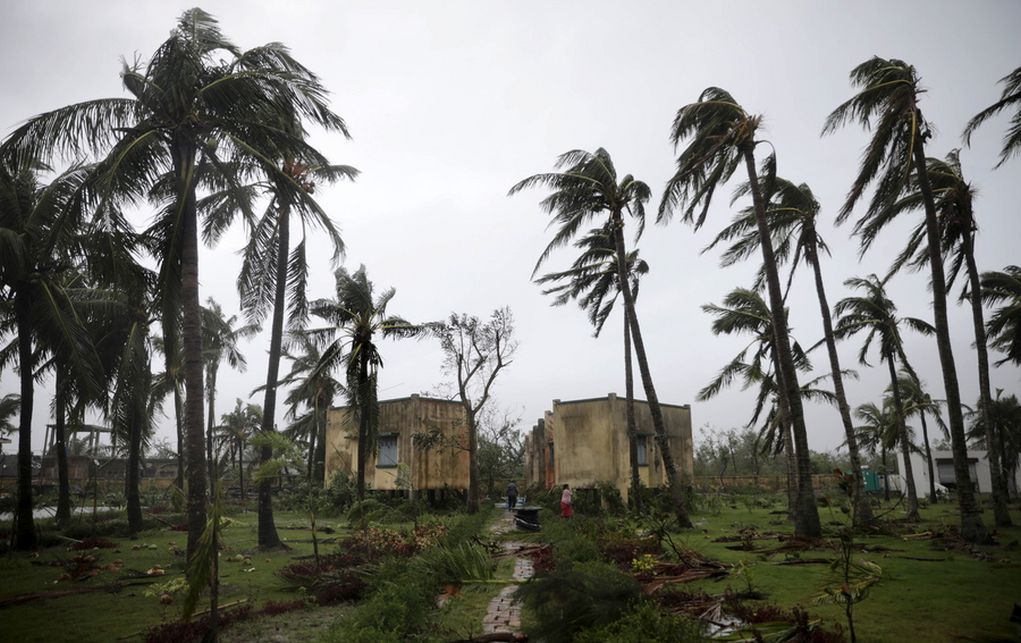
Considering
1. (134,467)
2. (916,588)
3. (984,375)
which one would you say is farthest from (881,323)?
(134,467)

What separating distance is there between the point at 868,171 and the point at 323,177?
1404 cm

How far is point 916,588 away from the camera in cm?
768

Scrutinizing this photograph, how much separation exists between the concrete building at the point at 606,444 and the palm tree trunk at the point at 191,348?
1806 centimetres

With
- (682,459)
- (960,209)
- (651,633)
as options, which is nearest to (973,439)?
(682,459)

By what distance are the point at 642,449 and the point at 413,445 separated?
10.8 m

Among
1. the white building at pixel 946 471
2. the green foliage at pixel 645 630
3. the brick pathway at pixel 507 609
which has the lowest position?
the white building at pixel 946 471

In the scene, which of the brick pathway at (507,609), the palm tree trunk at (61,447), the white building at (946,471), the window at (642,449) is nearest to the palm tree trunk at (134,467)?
the palm tree trunk at (61,447)

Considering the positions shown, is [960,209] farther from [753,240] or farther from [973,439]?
[973,439]

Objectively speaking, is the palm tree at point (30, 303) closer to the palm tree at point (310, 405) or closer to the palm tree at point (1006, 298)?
the palm tree at point (310, 405)

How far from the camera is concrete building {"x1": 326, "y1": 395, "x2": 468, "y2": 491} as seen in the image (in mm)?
27656

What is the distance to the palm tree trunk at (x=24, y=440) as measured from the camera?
1377 cm

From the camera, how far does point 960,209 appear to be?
14.9 metres

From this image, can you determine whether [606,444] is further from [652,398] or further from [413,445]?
[413,445]

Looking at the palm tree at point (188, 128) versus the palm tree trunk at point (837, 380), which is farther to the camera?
the palm tree trunk at point (837, 380)
